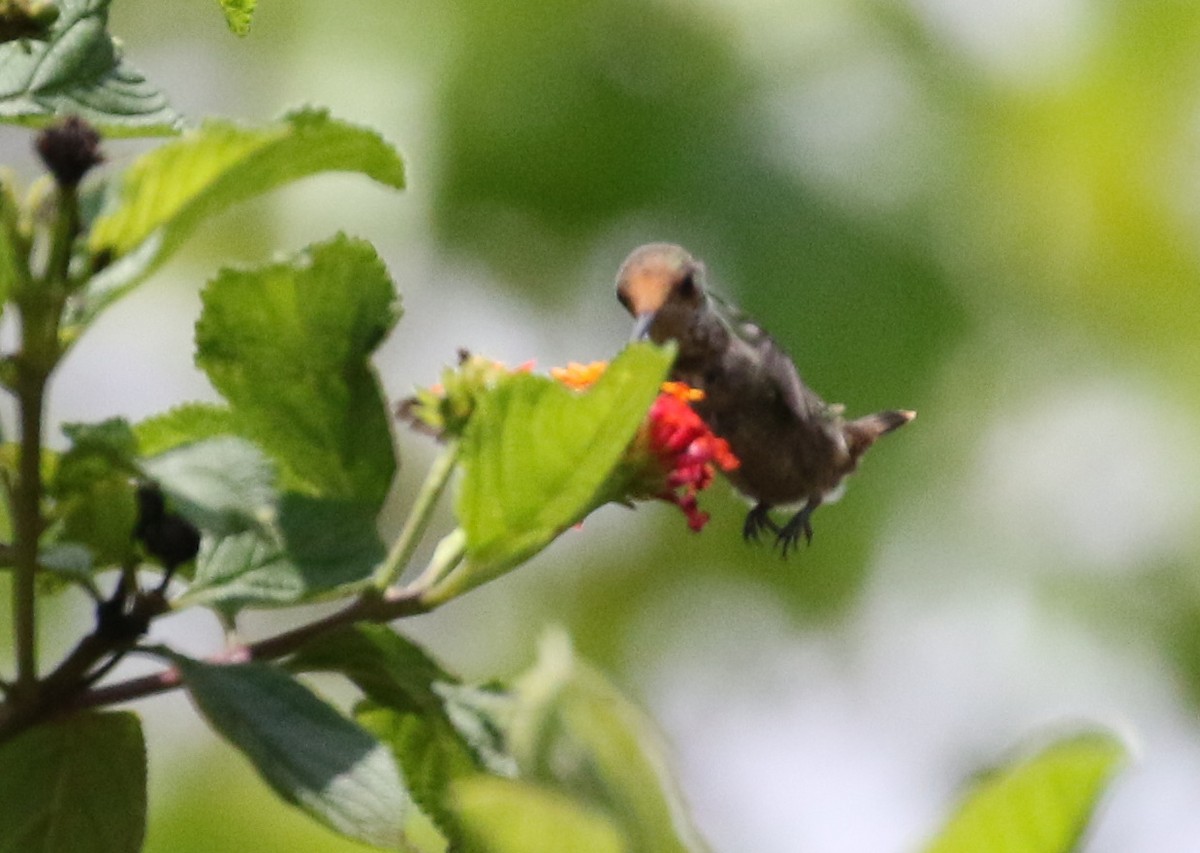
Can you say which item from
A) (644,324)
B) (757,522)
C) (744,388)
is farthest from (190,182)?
(757,522)

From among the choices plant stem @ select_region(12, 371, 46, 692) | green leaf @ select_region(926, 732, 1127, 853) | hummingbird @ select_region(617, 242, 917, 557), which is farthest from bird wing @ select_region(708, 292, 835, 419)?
green leaf @ select_region(926, 732, 1127, 853)

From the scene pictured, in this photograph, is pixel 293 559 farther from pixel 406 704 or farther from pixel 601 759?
pixel 601 759

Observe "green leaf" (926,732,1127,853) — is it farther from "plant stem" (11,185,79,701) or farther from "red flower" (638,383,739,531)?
"red flower" (638,383,739,531)

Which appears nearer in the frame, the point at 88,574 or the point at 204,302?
the point at 88,574

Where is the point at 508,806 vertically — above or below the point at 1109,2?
below

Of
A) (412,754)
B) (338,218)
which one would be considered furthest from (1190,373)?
(412,754)

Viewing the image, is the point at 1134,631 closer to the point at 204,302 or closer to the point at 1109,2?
the point at 1109,2
